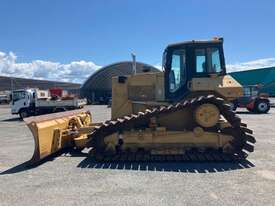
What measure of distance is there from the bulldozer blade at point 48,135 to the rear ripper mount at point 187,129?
1062 millimetres

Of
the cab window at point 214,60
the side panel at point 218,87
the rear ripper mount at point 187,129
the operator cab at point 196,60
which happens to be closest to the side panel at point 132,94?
the operator cab at point 196,60

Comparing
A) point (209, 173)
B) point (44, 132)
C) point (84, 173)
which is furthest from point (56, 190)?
point (209, 173)

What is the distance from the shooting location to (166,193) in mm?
5543

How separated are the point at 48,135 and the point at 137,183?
3.10 meters

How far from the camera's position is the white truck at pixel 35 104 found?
79.7ft

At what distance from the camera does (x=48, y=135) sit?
8156mm

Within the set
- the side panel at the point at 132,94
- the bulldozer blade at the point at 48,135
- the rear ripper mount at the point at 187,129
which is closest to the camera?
the bulldozer blade at the point at 48,135

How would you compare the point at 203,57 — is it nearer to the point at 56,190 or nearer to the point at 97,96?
the point at 56,190

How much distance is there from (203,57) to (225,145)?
7.78 ft

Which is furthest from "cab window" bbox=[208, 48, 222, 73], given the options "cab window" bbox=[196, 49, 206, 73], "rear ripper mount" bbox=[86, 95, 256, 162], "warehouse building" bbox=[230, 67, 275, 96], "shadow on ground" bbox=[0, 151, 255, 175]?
"warehouse building" bbox=[230, 67, 275, 96]

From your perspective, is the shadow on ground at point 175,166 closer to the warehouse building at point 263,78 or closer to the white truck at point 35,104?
the white truck at point 35,104

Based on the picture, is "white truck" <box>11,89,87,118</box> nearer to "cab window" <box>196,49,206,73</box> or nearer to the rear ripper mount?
the rear ripper mount

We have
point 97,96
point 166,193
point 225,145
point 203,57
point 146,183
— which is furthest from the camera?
point 97,96

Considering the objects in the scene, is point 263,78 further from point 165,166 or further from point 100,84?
point 100,84
